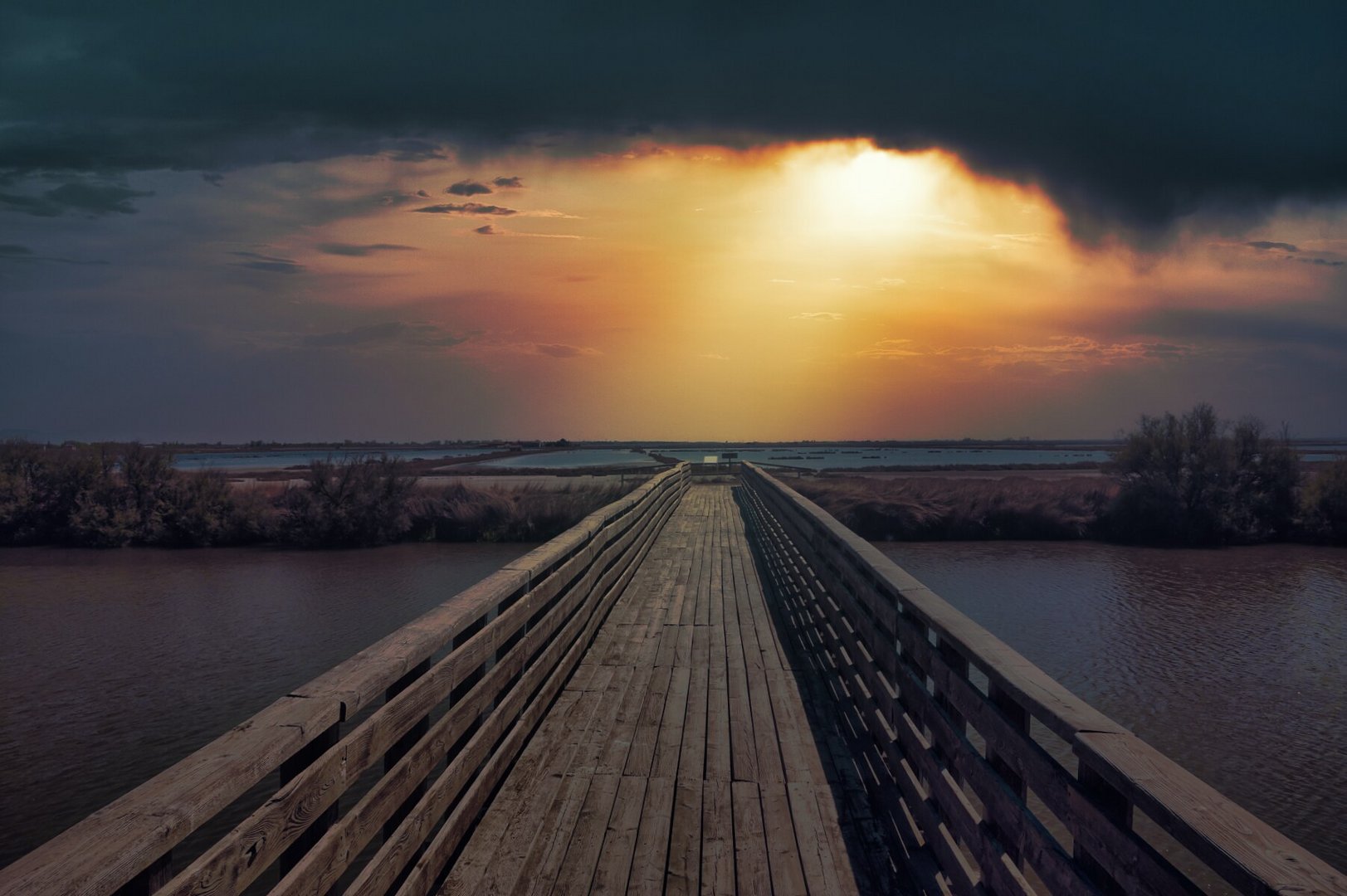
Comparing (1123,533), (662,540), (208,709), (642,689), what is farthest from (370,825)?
(1123,533)

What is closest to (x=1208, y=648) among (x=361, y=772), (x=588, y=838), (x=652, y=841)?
(x=652, y=841)

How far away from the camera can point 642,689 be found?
244 inches

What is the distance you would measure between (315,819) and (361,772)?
28.8 inches

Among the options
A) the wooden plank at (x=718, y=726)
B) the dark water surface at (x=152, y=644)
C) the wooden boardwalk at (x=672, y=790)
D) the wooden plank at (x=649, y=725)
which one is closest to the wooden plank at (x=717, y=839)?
the wooden boardwalk at (x=672, y=790)

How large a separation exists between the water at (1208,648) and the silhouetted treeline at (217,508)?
1155cm

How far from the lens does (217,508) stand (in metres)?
22.4

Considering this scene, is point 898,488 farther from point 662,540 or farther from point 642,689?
point 642,689

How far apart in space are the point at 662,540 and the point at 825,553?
7981 millimetres

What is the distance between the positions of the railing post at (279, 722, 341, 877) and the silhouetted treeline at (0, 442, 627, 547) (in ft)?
66.9

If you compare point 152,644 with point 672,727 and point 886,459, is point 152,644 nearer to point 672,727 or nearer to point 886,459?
point 672,727

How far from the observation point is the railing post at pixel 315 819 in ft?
8.03

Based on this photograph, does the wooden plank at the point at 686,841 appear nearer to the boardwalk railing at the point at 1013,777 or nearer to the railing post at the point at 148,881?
the boardwalk railing at the point at 1013,777

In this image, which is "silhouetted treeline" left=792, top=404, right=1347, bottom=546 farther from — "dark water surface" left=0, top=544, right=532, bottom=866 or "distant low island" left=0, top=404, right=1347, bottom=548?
"dark water surface" left=0, top=544, right=532, bottom=866

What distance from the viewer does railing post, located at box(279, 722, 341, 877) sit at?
96.3 inches
